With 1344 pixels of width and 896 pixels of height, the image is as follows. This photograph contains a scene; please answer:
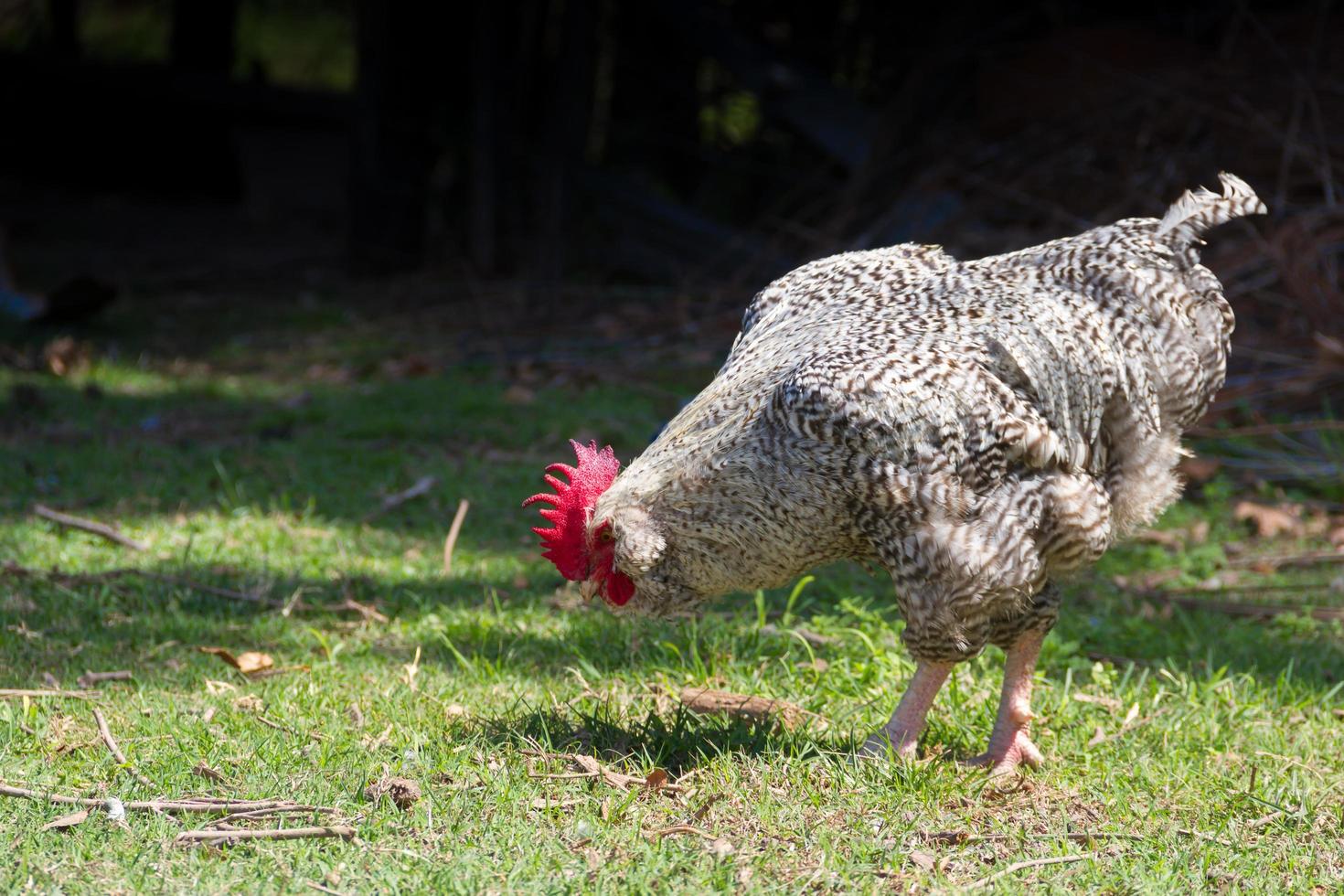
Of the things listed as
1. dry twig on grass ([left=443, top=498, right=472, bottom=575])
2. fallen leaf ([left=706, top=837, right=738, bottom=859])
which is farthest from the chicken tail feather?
dry twig on grass ([left=443, top=498, right=472, bottom=575])

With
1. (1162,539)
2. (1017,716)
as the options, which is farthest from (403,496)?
(1162,539)

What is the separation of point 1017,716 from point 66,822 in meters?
2.67

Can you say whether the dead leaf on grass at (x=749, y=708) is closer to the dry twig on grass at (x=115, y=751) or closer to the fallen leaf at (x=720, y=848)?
the fallen leaf at (x=720, y=848)

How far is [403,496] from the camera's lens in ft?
21.0

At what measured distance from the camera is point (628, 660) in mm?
4680

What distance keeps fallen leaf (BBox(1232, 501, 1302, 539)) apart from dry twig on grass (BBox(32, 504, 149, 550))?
16.7 ft

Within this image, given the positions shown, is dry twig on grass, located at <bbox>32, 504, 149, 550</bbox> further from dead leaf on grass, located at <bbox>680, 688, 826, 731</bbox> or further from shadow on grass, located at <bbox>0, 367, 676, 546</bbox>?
dead leaf on grass, located at <bbox>680, 688, 826, 731</bbox>

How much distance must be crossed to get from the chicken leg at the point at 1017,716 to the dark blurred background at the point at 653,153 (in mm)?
3747

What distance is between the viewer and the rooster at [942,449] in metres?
3.54

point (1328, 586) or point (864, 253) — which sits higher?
point (864, 253)

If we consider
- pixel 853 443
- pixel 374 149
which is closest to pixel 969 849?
pixel 853 443

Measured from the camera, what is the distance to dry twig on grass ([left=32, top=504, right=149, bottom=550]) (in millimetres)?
5621

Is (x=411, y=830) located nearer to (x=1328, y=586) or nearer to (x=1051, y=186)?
(x=1328, y=586)

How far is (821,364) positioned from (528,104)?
9.66 metres
